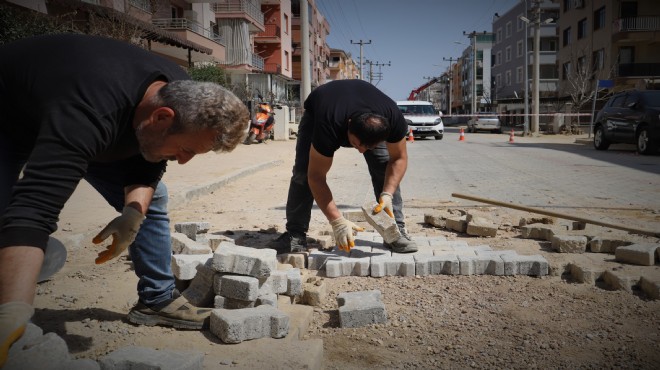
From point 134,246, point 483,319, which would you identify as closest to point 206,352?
point 134,246

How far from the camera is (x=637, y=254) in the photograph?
408 centimetres

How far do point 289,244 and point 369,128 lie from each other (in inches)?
55.7

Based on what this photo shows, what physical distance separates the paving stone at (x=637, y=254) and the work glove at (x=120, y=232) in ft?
11.8

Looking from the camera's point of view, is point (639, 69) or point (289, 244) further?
point (639, 69)

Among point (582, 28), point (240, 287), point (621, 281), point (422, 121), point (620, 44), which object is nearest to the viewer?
point (240, 287)

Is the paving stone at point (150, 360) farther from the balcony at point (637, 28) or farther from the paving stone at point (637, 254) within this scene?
the balcony at point (637, 28)

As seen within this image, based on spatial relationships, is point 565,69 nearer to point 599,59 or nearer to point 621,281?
point 599,59

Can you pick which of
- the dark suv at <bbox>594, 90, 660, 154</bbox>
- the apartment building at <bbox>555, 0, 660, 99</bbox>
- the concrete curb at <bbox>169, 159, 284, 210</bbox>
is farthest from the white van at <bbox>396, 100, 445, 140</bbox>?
the concrete curb at <bbox>169, 159, 284, 210</bbox>

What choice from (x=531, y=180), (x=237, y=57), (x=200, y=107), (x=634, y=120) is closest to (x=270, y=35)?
(x=237, y=57)

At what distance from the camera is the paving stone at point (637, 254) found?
404cm

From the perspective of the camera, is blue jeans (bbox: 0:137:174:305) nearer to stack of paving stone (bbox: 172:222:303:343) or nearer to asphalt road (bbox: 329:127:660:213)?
stack of paving stone (bbox: 172:222:303:343)

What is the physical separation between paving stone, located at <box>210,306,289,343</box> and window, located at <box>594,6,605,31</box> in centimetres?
3781

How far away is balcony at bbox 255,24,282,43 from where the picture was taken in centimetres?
4269

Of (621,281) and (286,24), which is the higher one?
(286,24)
